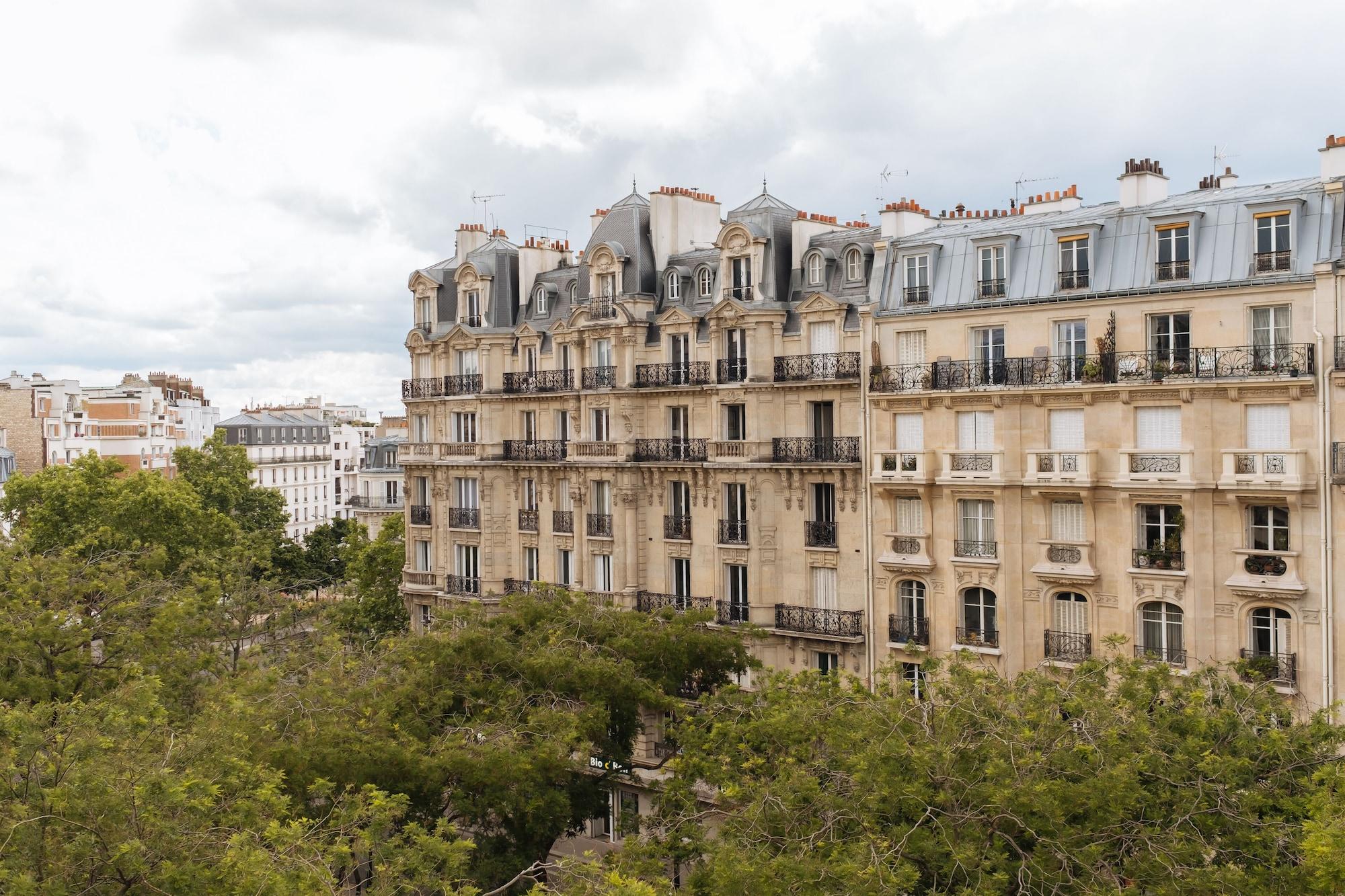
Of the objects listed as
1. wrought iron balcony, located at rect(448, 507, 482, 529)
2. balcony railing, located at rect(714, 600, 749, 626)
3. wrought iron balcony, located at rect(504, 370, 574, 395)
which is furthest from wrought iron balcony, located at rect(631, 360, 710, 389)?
wrought iron balcony, located at rect(448, 507, 482, 529)

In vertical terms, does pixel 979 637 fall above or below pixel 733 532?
below

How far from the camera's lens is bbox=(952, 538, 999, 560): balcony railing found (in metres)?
37.7

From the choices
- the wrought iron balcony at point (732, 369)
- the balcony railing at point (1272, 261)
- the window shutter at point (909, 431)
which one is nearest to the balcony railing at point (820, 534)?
the window shutter at point (909, 431)

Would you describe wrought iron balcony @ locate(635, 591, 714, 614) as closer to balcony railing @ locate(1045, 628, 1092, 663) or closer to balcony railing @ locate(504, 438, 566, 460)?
balcony railing @ locate(504, 438, 566, 460)

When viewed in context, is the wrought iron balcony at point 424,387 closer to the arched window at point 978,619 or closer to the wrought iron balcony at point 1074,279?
the arched window at point 978,619

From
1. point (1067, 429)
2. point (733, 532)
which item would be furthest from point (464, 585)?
point (1067, 429)

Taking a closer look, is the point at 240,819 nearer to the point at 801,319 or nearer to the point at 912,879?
the point at 912,879

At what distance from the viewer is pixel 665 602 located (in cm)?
4575

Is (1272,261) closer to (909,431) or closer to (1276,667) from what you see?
(1276,667)

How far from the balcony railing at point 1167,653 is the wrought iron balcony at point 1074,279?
9939 mm

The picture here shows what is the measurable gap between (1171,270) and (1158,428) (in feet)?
13.8

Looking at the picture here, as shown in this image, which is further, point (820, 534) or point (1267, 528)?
point (820, 534)

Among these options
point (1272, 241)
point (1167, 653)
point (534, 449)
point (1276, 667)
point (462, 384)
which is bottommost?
→ point (1276, 667)

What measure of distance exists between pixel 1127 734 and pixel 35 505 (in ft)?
197
